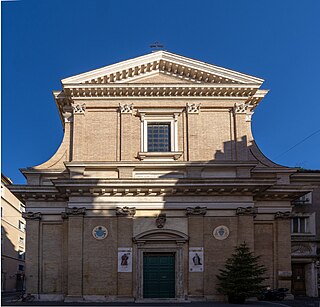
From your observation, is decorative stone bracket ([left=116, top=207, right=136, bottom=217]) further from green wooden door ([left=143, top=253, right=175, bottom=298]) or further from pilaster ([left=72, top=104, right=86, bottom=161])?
pilaster ([left=72, top=104, right=86, bottom=161])

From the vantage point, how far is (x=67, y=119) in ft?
83.7

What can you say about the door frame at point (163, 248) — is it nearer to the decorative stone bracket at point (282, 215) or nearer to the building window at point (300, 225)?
the decorative stone bracket at point (282, 215)

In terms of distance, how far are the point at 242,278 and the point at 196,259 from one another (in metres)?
2.39

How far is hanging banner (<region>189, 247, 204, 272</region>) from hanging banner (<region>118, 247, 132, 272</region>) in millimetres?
2659

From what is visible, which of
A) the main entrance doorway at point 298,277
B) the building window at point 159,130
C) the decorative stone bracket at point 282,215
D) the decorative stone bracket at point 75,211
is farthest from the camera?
the main entrance doorway at point 298,277

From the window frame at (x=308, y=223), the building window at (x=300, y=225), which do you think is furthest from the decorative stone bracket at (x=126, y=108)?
the building window at (x=300, y=225)

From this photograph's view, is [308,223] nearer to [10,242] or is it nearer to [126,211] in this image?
[126,211]

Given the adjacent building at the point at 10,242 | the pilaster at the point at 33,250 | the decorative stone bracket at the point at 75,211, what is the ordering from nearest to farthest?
the decorative stone bracket at the point at 75,211 → the pilaster at the point at 33,250 → the adjacent building at the point at 10,242

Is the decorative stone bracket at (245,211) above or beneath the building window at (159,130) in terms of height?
beneath

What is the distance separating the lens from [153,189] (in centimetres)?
2244

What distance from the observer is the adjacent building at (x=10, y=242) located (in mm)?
42188

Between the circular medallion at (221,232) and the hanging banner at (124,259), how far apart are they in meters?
3.85

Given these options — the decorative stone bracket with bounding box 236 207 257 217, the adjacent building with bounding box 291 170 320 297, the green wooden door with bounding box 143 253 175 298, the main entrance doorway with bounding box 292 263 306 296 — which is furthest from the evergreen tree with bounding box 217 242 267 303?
the main entrance doorway with bounding box 292 263 306 296

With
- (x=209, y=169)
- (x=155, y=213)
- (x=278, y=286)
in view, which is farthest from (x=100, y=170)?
(x=278, y=286)
